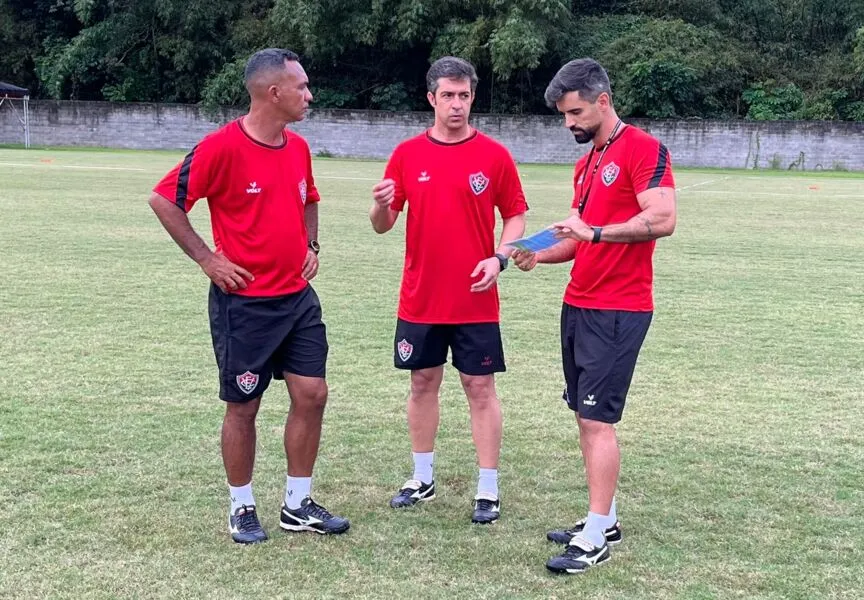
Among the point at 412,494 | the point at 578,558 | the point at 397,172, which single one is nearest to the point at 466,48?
the point at 397,172

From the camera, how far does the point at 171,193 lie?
4.23m

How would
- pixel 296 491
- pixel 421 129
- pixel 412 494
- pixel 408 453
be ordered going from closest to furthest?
pixel 296 491 → pixel 412 494 → pixel 408 453 → pixel 421 129

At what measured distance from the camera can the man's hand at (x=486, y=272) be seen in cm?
454

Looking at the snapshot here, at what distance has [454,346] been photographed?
4.87m

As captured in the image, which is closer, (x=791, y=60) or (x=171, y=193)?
(x=171, y=193)

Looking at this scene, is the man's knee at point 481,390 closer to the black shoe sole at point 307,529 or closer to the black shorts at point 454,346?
the black shorts at point 454,346

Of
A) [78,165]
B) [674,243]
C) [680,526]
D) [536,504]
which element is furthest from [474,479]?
[78,165]

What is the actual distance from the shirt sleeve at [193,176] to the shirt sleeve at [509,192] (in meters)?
1.43

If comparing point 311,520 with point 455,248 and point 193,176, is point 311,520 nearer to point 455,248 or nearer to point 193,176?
point 455,248

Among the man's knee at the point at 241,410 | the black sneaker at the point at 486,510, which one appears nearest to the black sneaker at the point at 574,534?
the black sneaker at the point at 486,510

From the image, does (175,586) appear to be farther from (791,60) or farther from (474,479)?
(791,60)

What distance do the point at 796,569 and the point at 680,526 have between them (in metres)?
0.61

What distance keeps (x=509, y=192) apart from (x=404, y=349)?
3.15 feet

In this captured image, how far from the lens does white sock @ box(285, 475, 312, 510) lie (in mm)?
4523
